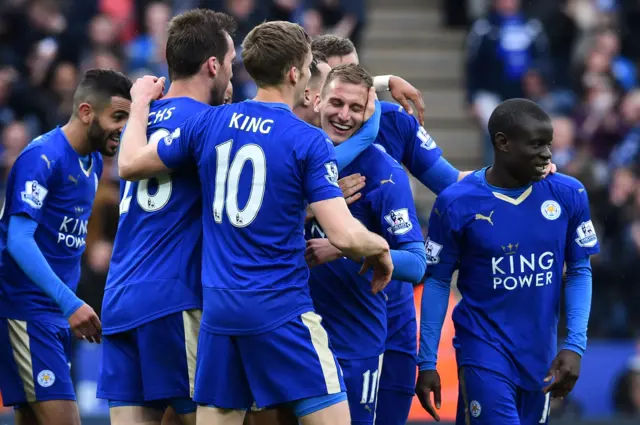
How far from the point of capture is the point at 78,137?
23.5ft

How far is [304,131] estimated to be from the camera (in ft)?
18.0

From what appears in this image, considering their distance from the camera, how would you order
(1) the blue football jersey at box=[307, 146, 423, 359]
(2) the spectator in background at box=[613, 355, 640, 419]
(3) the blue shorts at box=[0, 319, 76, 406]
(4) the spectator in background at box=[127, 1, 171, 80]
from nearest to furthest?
(1) the blue football jersey at box=[307, 146, 423, 359]
(3) the blue shorts at box=[0, 319, 76, 406]
(2) the spectator in background at box=[613, 355, 640, 419]
(4) the spectator in background at box=[127, 1, 171, 80]

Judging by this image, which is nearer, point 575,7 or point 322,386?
point 322,386

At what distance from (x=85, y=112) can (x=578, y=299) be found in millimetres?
3072

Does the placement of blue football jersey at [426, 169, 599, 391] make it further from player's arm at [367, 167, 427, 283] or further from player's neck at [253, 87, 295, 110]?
player's neck at [253, 87, 295, 110]

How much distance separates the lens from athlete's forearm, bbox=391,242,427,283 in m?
6.00

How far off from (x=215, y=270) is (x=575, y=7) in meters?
12.0

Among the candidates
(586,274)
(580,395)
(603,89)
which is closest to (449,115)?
(603,89)

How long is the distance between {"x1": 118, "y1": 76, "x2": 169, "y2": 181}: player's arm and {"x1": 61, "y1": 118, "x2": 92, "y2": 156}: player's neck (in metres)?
1.06

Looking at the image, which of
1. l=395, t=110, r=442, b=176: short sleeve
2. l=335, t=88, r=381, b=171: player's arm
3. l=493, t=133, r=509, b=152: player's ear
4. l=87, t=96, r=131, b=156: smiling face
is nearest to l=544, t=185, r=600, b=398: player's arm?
l=493, t=133, r=509, b=152: player's ear

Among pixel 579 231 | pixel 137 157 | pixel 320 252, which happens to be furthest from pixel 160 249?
pixel 579 231

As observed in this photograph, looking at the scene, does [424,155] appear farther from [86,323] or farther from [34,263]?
[34,263]

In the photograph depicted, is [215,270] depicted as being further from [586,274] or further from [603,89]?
[603,89]

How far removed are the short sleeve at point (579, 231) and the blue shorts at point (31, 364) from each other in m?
3.11
